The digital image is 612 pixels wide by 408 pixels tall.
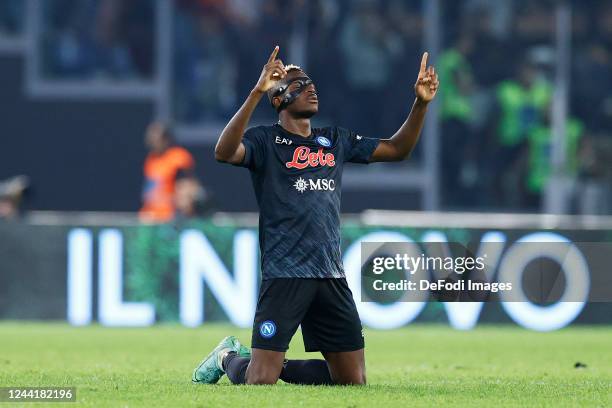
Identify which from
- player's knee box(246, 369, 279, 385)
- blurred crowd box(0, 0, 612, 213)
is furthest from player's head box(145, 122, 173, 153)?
player's knee box(246, 369, 279, 385)

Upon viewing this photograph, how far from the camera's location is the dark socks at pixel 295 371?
8.97 meters

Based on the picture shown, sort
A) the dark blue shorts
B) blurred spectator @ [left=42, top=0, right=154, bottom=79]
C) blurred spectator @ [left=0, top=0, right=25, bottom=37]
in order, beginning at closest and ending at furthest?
1. the dark blue shorts
2. blurred spectator @ [left=42, top=0, right=154, bottom=79]
3. blurred spectator @ [left=0, top=0, right=25, bottom=37]

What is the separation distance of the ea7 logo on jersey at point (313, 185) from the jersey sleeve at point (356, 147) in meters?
0.27

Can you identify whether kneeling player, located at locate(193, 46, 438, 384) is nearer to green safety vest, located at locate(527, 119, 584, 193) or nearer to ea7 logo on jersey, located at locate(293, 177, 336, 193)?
ea7 logo on jersey, located at locate(293, 177, 336, 193)

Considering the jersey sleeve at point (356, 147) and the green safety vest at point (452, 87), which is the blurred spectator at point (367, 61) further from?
the jersey sleeve at point (356, 147)

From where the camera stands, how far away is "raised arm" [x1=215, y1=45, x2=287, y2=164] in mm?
8258

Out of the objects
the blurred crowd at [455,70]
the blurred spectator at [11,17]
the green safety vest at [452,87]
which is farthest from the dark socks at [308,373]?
the blurred spectator at [11,17]

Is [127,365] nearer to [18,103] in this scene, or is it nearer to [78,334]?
[78,334]

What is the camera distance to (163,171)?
1645cm

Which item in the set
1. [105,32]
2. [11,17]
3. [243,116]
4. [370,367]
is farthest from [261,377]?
[11,17]

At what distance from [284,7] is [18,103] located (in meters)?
3.75

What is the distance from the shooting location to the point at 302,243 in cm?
875

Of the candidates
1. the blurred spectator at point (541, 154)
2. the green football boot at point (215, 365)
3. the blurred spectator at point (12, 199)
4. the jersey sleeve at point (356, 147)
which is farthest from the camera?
the blurred spectator at point (541, 154)

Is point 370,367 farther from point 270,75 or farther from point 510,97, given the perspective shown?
point 510,97
